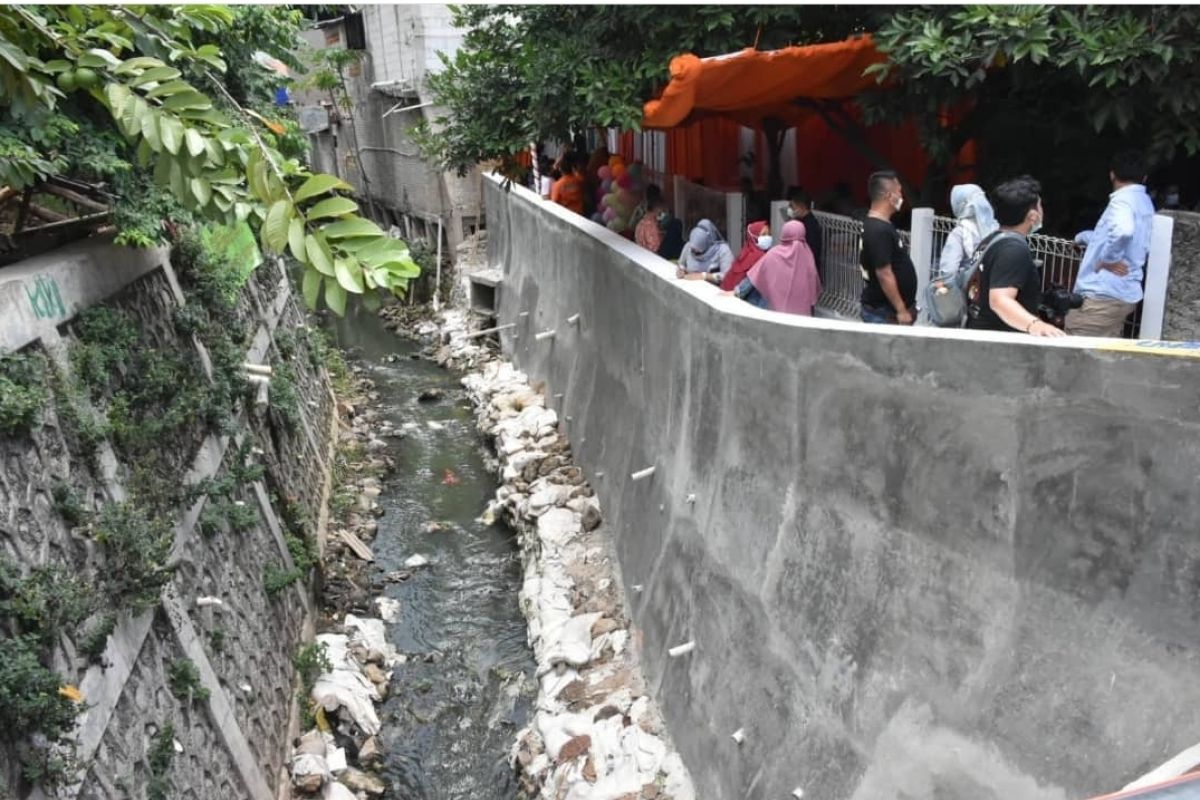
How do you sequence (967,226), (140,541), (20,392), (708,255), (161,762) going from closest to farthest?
(20,392) → (161,762) → (140,541) → (967,226) → (708,255)

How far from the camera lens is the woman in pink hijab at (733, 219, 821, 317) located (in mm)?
6453

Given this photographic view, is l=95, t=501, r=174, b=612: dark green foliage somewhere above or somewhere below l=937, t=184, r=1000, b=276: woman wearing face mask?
below

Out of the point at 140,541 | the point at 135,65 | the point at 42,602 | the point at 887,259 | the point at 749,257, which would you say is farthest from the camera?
the point at 749,257

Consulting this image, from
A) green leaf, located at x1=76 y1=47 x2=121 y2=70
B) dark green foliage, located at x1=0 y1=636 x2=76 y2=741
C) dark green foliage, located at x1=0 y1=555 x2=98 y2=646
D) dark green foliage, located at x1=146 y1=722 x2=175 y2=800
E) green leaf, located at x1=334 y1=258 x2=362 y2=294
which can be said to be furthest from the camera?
dark green foliage, located at x1=146 y1=722 x2=175 y2=800

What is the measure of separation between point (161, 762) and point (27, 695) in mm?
1367

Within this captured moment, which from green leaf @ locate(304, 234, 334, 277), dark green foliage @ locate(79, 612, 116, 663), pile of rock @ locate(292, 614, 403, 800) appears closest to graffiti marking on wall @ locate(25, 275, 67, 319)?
dark green foliage @ locate(79, 612, 116, 663)

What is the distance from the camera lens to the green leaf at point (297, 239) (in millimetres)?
3189

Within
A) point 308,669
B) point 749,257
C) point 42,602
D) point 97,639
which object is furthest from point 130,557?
point 749,257

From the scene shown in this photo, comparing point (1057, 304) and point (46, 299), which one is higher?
point (46, 299)

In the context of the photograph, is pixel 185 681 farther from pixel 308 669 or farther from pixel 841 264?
pixel 841 264

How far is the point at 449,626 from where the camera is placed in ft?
31.0

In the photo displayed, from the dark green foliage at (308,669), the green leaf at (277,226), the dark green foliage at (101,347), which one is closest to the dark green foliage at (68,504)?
the dark green foliage at (101,347)

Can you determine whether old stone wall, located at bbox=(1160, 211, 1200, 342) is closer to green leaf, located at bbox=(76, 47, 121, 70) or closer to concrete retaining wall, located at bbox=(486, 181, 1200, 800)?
concrete retaining wall, located at bbox=(486, 181, 1200, 800)

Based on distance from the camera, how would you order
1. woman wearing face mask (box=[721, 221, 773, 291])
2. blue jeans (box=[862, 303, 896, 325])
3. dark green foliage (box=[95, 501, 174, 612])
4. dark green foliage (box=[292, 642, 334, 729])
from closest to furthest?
dark green foliage (box=[95, 501, 174, 612]) < blue jeans (box=[862, 303, 896, 325]) < woman wearing face mask (box=[721, 221, 773, 291]) < dark green foliage (box=[292, 642, 334, 729])
